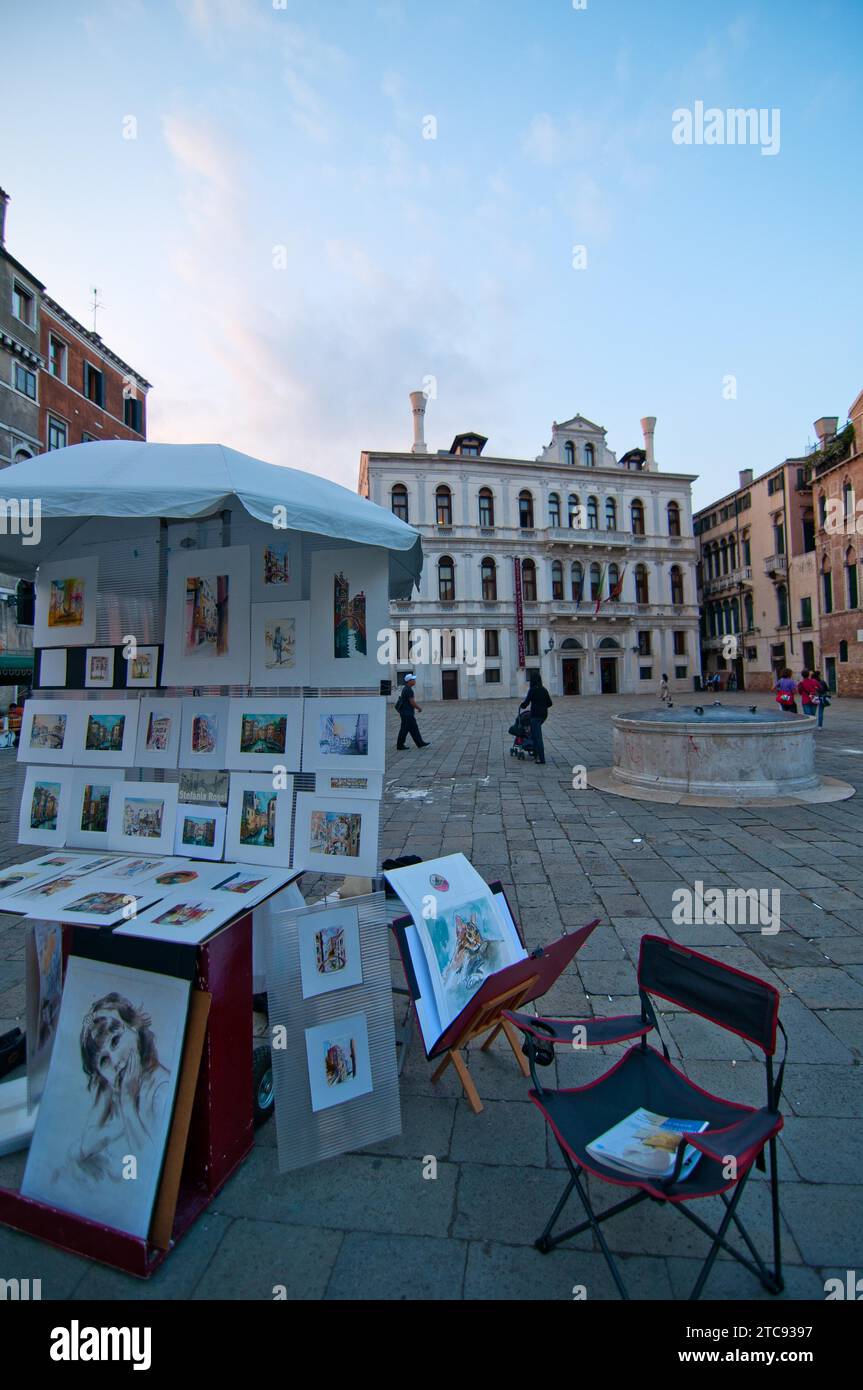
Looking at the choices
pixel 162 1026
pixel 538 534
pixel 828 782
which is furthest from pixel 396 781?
pixel 538 534

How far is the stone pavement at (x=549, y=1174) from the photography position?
177 centimetres

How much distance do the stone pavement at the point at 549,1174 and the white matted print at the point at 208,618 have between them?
193 cm

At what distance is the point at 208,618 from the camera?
9.48ft

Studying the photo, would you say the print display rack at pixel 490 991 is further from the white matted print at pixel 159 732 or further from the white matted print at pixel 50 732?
the white matted print at pixel 50 732

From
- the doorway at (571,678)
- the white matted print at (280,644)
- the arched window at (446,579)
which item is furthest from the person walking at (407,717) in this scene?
the doorway at (571,678)

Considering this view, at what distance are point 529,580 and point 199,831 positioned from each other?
1379 inches

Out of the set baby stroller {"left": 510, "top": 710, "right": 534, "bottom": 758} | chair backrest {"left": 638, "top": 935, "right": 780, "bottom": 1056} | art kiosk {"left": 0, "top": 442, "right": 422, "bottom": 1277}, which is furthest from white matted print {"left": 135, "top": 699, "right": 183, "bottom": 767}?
baby stroller {"left": 510, "top": 710, "right": 534, "bottom": 758}

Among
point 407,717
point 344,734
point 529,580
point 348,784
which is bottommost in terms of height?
point 348,784

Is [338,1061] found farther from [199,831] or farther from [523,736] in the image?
[523,736]

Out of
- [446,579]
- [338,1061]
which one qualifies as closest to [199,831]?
[338,1061]

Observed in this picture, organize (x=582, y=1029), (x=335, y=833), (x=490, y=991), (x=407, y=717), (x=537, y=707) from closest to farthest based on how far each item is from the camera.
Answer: (x=490, y=991)
(x=582, y=1029)
(x=335, y=833)
(x=537, y=707)
(x=407, y=717)

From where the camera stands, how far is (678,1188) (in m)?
1.61

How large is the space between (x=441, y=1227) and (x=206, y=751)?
6.47 feet
